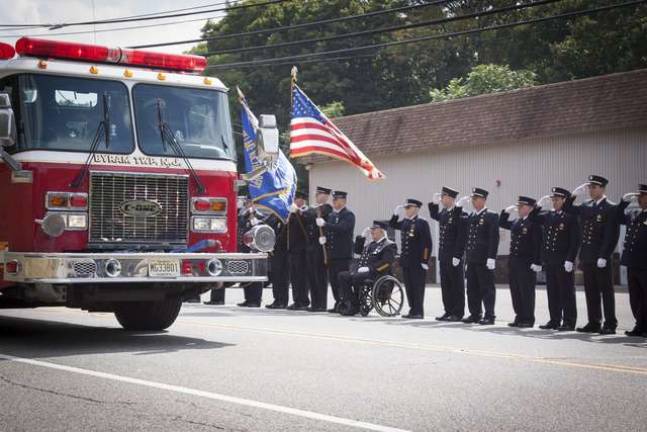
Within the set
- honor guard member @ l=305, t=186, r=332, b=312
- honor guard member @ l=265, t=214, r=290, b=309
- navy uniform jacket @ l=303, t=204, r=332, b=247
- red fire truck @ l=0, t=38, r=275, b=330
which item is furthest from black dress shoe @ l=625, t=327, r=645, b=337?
honor guard member @ l=265, t=214, r=290, b=309

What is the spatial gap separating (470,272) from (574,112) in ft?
58.3

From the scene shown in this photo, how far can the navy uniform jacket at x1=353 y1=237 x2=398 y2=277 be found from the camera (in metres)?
18.9

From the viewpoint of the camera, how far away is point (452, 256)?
59.4 feet

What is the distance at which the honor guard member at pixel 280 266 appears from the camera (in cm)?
2148

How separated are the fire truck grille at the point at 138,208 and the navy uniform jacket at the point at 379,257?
6.77 metres

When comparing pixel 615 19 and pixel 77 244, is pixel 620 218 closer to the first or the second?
pixel 77 244

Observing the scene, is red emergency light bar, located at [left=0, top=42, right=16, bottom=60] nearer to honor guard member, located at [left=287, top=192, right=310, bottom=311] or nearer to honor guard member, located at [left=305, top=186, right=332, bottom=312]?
honor guard member, located at [left=305, top=186, right=332, bottom=312]

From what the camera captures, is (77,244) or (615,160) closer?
(77,244)

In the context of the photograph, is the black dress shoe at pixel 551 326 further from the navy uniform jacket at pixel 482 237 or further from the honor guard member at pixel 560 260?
the navy uniform jacket at pixel 482 237

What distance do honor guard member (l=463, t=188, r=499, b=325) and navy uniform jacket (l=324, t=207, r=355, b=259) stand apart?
9.09 ft

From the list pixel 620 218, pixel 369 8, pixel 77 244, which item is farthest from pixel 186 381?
pixel 369 8

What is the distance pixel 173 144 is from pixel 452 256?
6.68 metres

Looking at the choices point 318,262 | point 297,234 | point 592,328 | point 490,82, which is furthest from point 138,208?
point 490,82

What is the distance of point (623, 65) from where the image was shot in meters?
47.4
